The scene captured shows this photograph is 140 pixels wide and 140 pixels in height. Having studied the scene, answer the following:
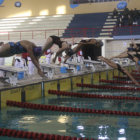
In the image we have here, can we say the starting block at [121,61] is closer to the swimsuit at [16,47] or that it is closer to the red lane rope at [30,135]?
the swimsuit at [16,47]

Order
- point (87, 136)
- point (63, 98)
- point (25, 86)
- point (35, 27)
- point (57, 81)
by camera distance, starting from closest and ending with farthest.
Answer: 1. point (87, 136)
2. point (25, 86)
3. point (63, 98)
4. point (57, 81)
5. point (35, 27)

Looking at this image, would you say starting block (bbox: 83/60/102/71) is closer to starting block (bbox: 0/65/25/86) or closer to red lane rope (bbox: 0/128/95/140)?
starting block (bbox: 0/65/25/86)

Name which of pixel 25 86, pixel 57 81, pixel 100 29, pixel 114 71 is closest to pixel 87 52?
pixel 114 71

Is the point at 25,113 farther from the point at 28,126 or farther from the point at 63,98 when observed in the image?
the point at 63,98

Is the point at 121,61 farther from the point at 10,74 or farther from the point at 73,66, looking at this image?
the point at 10,74

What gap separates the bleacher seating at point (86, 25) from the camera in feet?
55.7

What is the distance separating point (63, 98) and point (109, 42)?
1090 centimetres

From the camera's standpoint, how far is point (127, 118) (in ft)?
13.0

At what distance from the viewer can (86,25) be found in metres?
18.6

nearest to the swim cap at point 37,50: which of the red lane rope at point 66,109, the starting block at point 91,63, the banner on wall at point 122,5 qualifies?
the red lane rope at point 66,109

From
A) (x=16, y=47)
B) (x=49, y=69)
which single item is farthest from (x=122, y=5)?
(x=16, y=47)

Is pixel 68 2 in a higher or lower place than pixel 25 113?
higher

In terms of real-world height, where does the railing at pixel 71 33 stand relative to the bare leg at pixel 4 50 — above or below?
above

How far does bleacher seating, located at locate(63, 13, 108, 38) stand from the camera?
1697cm
